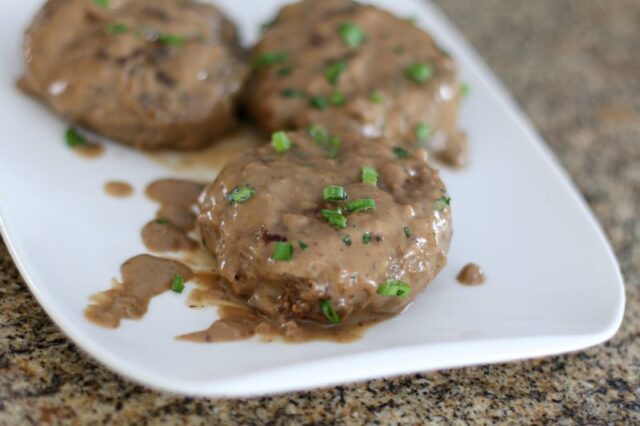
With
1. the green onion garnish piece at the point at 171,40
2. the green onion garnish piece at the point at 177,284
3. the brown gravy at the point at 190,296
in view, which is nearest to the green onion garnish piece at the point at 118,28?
the green onion garnish piece at the point at 171,40

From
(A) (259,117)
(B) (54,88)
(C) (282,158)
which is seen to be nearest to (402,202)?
(C) (282,158)

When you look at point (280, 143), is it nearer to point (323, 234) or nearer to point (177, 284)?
point (323, 234)

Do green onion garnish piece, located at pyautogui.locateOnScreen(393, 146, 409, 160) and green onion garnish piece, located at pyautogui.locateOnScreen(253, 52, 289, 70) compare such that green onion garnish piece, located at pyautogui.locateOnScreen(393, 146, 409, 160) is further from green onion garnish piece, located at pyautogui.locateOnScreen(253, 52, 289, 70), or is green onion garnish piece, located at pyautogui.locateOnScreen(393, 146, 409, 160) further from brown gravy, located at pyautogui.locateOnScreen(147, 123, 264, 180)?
green onion garnish piece, located at pyautogui.locateOnScreen(253, 52, 289, 70)

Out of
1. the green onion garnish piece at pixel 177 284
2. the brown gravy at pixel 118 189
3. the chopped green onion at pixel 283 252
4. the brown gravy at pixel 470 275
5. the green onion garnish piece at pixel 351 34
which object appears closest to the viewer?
the chopped green onion at pixel 283 252

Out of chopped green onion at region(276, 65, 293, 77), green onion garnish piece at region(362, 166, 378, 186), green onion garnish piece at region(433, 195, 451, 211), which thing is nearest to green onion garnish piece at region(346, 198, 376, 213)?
green onion garnish piece at region(362, 166, 378, 186)

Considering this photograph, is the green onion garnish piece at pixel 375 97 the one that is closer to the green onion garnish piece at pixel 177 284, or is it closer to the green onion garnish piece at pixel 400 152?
the green onion garnish piece at pixel 400 152

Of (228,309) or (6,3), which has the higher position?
(6,3)

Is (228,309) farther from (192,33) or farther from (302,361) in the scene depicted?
(192,33)

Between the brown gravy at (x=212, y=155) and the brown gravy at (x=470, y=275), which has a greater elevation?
the brown gravy at (x=212, y=155)
